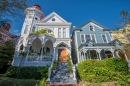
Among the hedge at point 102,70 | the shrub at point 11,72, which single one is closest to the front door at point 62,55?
the hedge at point 102,70

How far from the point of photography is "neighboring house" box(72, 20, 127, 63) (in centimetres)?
1581

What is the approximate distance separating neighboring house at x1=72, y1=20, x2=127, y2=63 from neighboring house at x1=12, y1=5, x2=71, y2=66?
204 centimetres

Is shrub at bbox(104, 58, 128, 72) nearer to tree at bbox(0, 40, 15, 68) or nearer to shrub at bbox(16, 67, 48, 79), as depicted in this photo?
shrub at bbox(16, 67, 48, 79)

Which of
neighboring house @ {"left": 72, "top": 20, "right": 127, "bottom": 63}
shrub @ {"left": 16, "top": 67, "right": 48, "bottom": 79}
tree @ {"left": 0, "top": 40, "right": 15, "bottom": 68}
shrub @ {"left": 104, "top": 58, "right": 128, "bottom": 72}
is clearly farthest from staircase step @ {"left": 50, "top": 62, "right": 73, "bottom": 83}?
tree @ {"left": 0, "top": 40, "right": 15, "bottom": 68}

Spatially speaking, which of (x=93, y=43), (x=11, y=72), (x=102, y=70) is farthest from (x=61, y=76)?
(x=93, y=43)

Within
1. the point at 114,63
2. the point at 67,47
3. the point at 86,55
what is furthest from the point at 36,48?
the point at 114,63

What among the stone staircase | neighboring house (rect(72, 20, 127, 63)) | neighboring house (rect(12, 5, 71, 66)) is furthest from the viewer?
neighboring house (rect(72, 20, 127, 63))

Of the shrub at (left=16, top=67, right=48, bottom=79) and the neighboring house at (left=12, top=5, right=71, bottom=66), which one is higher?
the neighboring house at (left=12, top=5, right=71, bottom=66)

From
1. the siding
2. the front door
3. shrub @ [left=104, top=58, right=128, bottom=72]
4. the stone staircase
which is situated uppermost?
the siding

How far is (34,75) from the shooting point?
40.7 ft

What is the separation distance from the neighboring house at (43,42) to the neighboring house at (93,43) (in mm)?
2038

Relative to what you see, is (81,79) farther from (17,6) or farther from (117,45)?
(17,6)

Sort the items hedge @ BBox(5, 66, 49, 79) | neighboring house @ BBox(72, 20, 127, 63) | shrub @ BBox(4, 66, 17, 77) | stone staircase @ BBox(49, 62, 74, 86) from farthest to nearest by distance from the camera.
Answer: neighboring house @ BBox(72, 20, 127, 63), hedge @ BBox(5, 66, 49, 79), shrub @ BBox(4, 66, 17, 77), stone staircase @ BBox(49, 62, 74, 86)

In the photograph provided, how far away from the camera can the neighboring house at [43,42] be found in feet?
48.8
